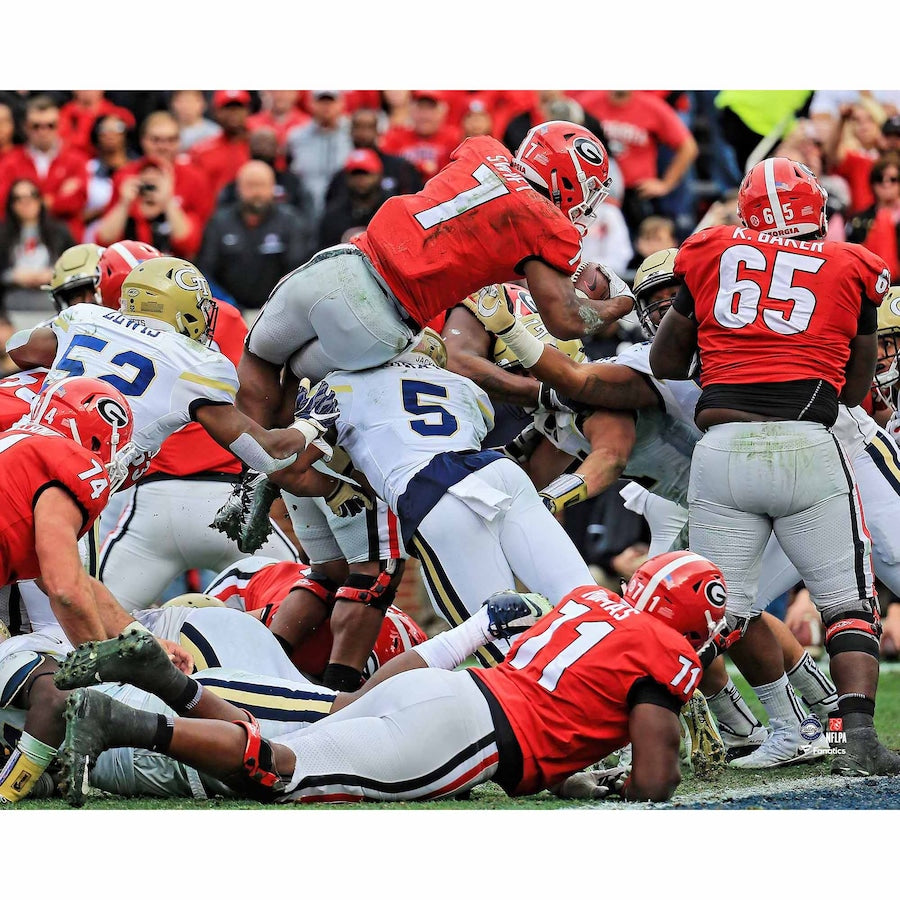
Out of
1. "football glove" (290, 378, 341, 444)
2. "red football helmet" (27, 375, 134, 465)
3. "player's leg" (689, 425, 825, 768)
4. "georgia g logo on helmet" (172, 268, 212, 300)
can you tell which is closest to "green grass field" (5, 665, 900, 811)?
"player's leg" (689, 425, 825, 768)

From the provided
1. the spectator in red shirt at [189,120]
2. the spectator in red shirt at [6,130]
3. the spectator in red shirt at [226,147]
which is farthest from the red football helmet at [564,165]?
the spectator in red shirt at [6,130]

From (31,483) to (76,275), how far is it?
2.94 meters

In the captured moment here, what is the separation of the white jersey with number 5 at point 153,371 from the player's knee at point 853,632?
2364 millimetres

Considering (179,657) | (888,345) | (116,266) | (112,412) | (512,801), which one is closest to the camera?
(512,801)

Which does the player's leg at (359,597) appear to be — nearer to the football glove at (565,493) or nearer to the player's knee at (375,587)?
the player's knee at (375,587)

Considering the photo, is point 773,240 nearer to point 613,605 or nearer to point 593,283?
point 593,283

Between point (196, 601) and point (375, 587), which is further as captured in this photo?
point (375, 587)

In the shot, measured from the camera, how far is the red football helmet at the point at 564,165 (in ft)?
17.5

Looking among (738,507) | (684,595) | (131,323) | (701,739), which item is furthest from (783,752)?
(131,323)

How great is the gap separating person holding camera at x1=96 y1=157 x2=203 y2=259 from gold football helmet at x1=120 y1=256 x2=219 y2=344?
5337 millimetres

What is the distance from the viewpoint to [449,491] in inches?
194

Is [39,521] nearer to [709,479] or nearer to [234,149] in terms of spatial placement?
[709,479]

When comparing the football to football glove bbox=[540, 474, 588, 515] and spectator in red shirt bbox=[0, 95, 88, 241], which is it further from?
spectator in red shirt bbox=[0, 95, 88, 241]

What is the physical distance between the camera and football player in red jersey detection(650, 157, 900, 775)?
519cm
